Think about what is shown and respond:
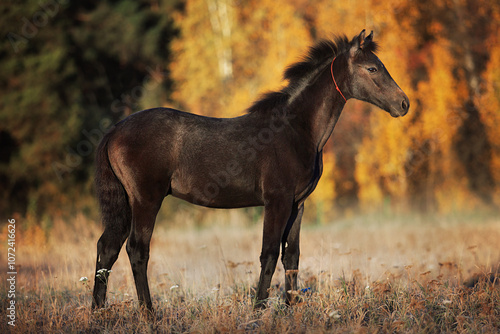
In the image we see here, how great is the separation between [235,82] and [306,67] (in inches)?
615

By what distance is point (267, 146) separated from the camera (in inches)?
213

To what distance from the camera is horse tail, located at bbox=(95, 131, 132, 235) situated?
5.46 meters

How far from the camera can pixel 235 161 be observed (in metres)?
5.36

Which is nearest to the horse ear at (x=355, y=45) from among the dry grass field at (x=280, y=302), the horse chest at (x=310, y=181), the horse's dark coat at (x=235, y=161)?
the horse's dark coat at (x=235, y=161)

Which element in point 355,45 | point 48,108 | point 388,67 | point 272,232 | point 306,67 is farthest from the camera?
point 48,108

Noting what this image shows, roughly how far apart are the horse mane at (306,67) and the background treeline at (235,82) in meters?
10.3

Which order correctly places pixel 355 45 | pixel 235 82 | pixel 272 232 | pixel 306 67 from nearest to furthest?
pixel 272 232, pixel 355 45, pixel 306 67, pixel 235 82

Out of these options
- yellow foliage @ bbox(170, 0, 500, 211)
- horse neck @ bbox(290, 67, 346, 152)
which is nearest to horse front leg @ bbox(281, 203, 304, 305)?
horse neck @ bbox(290, 67, 346, 152)

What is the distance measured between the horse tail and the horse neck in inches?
84.9

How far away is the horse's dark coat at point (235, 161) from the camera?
531cm

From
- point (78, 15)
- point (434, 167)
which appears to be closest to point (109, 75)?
point (78, 15)

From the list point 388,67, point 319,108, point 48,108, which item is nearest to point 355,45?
point 319,108

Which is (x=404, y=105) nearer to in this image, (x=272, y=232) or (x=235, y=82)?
(x=272, y=232)

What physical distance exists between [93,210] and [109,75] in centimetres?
924
